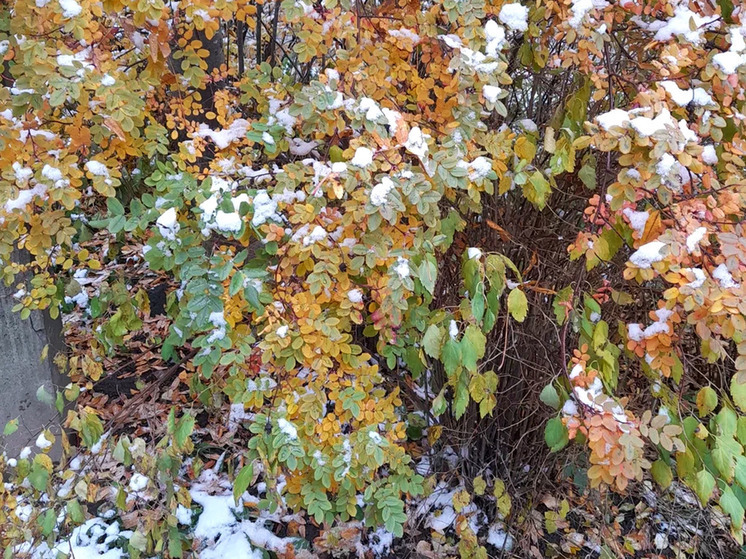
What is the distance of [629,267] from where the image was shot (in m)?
1.46

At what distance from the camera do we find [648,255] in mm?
1393

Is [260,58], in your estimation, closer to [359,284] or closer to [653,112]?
[359,284]

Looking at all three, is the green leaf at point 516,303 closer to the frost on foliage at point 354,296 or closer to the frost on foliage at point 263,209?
the frost on foliage at point 354,296

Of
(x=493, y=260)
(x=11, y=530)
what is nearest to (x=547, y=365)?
(x=493, y=260)

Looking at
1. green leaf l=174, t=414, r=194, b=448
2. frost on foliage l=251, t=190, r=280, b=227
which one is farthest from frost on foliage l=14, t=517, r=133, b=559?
frost on foliage l=251, t=190, r=280, b=227

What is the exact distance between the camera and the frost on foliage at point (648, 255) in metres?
1.38

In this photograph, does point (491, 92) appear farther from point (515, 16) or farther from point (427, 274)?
point (427, 274)

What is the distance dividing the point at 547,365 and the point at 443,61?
127 cm

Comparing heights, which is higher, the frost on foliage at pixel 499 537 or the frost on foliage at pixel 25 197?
the frost on foliage at pixel 25 197

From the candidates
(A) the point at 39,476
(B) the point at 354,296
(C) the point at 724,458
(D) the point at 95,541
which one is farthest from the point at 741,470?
(D) the point at 95,541

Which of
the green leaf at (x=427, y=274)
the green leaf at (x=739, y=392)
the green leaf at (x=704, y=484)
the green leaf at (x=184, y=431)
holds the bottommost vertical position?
the green leaf at (x=184, y=431)

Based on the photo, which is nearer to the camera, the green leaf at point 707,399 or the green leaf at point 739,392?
the green leaf at point 739,392

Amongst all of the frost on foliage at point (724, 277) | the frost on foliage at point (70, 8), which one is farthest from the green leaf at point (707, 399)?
the frost on foliage at point (70, 8)

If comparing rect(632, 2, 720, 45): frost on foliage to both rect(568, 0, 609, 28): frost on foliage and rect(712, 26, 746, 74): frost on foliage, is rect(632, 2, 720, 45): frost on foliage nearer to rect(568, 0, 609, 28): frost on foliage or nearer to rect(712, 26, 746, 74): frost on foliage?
rect(712, 26, 746, 74): frost on foliage
